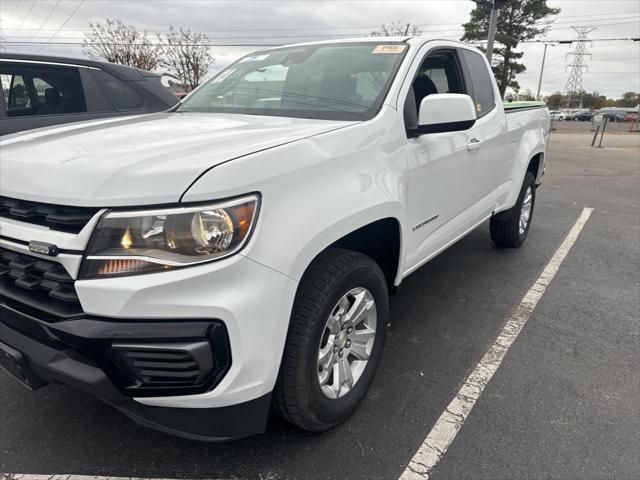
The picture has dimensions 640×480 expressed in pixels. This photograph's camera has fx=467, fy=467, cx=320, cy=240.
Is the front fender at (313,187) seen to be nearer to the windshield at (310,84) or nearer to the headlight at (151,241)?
the headlight at (151,241)

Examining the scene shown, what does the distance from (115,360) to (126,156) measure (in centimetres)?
72

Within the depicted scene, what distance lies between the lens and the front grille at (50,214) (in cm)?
157

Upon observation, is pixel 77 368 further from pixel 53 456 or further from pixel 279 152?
pixel 279 152

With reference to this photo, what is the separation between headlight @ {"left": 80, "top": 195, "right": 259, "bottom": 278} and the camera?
59.9 inches

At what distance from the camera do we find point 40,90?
4406 mm

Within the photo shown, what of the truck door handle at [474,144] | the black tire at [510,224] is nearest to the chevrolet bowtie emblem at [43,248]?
the truck door handle at [474,144]

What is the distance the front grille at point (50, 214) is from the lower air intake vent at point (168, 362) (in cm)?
44

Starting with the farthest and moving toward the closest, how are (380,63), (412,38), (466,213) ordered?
1. (466,213)
2. (412,38)
3. (380,63)

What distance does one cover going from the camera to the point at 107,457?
6.87 feet

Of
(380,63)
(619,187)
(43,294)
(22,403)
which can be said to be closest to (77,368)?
(43,294)

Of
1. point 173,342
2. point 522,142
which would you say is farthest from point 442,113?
point 522,142

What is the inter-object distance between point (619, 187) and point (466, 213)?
7373mm

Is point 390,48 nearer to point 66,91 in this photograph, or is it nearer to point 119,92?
point 119,92

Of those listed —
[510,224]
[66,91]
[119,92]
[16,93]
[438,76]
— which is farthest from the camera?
[119,92]
